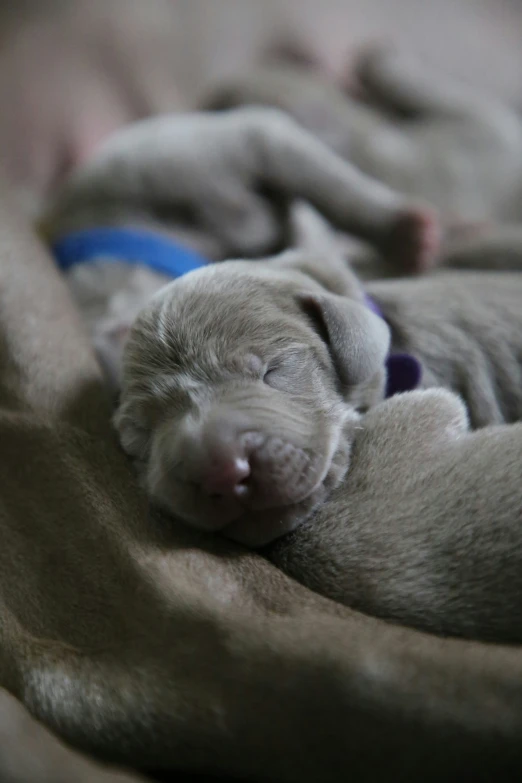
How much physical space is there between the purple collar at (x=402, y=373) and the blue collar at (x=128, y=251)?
845mm

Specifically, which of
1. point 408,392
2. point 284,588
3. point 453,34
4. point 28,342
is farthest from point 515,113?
point 284,588

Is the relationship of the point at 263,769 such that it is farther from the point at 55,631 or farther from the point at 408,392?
the point at 408,392

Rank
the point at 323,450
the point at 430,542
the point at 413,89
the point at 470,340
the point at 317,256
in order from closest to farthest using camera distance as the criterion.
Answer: the point at 430,542 → the point at 323,450 → the point at 470,340 → the point at 317,256 → the point at 413,89

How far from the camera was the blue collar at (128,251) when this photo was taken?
2160 mm

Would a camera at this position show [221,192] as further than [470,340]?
Yes

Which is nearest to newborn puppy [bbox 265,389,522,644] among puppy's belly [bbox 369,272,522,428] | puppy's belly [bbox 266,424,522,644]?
puppy's belly [bbox 266,424,522,644]

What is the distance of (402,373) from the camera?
1.51 m

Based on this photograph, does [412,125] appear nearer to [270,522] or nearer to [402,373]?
[402,373]

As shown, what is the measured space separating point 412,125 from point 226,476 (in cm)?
210

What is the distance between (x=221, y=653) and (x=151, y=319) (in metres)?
0.68

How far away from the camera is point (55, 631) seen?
1.13m

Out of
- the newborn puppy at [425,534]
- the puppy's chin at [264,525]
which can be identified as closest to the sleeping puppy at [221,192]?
the newborn puppy at [425,534]

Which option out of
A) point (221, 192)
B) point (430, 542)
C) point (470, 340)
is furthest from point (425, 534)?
point (221, 192)

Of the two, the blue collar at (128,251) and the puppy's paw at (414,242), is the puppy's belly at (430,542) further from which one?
the blue collar at (128,251)
